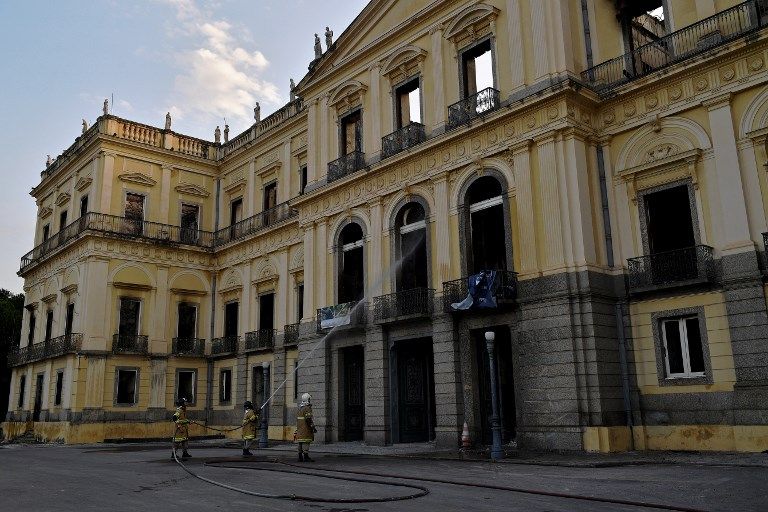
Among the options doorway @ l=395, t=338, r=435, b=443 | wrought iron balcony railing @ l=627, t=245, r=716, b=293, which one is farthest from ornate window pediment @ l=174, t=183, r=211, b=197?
wrought iron balcony railing @ l=627, t=245, r=716, b=293

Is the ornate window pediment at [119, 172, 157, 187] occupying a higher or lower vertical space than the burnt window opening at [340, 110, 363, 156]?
higher

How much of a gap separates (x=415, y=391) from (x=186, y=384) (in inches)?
597

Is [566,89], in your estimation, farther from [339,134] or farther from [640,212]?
[339,134]

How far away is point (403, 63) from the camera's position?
23.5 metres

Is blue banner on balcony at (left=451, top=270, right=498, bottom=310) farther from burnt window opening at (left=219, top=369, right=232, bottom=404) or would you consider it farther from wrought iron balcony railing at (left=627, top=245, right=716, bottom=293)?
burnt window opening at (left=219, top=369, right=232, bottom=404)

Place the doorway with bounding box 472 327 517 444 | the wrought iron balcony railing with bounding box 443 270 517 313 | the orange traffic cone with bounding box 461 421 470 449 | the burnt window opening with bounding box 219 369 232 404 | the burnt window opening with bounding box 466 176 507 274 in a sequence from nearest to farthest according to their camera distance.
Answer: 1. the orange traffic cone with bounding box 461 421 470 449
2. the wrought iron balcony railing with bounding box 443 270 517 313
3. the doorway with bounding box 472 327 517 444
4. the burnt window opening with bounding box 466 176 507 274
5. the burnt window opening with bounding box 219 369 232 404

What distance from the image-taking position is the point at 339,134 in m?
25.9

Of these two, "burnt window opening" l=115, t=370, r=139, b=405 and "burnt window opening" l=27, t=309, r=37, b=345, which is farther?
"burnt window opening" l=27, t=309, r=37, b=345

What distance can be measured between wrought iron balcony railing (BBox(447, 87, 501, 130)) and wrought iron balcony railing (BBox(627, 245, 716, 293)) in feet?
20.0

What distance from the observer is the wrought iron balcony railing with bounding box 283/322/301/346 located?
28469 millimetres

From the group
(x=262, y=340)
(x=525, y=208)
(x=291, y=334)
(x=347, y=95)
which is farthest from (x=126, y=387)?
(x=525, y=208)

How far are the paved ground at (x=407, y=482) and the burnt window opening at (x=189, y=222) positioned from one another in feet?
61.1

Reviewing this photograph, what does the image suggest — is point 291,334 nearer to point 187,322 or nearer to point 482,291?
point 187,322

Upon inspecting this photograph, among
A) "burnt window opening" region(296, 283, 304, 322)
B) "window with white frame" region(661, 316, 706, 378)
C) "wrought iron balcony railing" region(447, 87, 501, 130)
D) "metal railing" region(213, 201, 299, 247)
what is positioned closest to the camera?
"window with white frame" region(661, 316, 706, 378)
